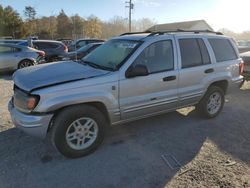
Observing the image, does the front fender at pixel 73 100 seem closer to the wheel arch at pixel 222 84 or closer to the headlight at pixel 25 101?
the headlight at pixel 25 101

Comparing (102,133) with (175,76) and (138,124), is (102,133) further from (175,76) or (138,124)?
(175,76)

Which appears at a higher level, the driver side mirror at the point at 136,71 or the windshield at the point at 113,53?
the windshield at the point at 113,53

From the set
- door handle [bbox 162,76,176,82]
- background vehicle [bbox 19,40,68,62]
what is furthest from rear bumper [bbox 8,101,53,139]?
background vehicle [bbox 19,40,68,62]

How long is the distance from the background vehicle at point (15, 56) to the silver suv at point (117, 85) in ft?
24.9

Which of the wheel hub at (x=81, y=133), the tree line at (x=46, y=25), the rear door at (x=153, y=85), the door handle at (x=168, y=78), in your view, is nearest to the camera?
the wheel hub at (x=81, y=133)

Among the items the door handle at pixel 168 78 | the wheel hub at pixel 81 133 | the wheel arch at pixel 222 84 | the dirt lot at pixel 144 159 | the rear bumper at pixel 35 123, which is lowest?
the dirt lot at pixel 144 159

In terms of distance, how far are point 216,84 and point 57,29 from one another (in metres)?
57.2

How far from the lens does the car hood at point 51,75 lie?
3.62 m

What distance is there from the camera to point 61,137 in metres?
3.70

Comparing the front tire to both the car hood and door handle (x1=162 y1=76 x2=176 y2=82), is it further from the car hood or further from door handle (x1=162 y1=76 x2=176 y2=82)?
door handle (x1=162 y1=76 x2=176 y2=82)

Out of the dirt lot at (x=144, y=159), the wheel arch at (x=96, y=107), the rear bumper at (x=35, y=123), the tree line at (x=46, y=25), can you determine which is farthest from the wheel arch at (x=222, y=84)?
the tree line at (x=46, y=25)

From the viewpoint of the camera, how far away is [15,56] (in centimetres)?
1132

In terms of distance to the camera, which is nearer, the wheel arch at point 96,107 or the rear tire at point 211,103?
the wheel arch at point 96,107

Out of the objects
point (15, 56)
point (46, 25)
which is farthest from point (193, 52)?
point (46, 25)
